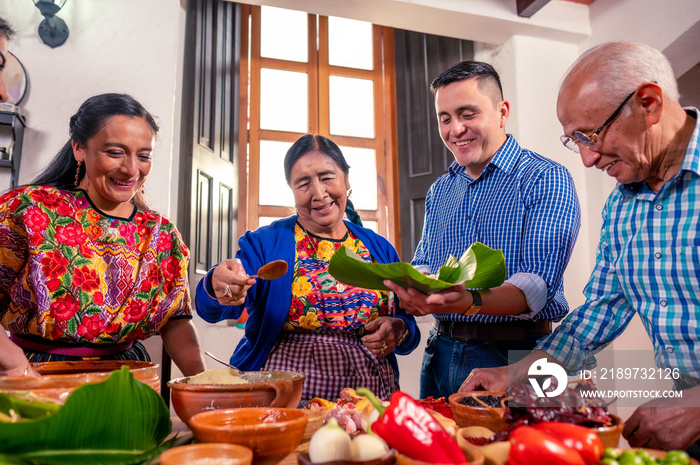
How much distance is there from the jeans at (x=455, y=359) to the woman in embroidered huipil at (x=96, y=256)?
0.89m

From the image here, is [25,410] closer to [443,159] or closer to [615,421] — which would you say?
[615,421]

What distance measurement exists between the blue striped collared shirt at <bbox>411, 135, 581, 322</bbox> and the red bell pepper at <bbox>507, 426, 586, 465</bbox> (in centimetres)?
88

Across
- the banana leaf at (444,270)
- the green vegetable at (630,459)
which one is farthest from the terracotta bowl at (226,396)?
the green vegetable at (630,459)

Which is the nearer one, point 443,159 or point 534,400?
point 534,400

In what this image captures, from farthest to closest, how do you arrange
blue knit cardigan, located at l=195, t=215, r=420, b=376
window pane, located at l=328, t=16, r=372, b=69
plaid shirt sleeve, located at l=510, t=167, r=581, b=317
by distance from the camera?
window pane, located at l=328, t=16, r=372, b=69 < blue knit cardigan, located at l=195, t=215, r=420, b=376 < plaid shirt sleeve, located at l=510, t=167, r=581, b=317

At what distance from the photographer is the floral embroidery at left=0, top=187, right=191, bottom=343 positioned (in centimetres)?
154

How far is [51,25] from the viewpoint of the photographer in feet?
10.7

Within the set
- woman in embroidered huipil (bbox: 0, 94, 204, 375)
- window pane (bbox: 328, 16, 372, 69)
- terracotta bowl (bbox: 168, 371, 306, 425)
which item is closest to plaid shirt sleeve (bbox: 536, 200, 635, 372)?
terracotta bowl (bbox: 168, 371, 306, 425)

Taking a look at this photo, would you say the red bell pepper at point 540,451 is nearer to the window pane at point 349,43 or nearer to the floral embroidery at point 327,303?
the floral embroidery at point 327,303

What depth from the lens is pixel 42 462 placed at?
0.70 meters

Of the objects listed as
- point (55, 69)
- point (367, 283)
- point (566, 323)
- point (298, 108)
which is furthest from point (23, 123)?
point (566, 323)

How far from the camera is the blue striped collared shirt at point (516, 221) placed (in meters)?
1.62

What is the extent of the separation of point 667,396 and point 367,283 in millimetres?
728

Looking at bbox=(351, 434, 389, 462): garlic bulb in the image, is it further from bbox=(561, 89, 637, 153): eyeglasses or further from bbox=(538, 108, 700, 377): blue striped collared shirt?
bbox=(561, 89, 637, 153): eyeglasses
